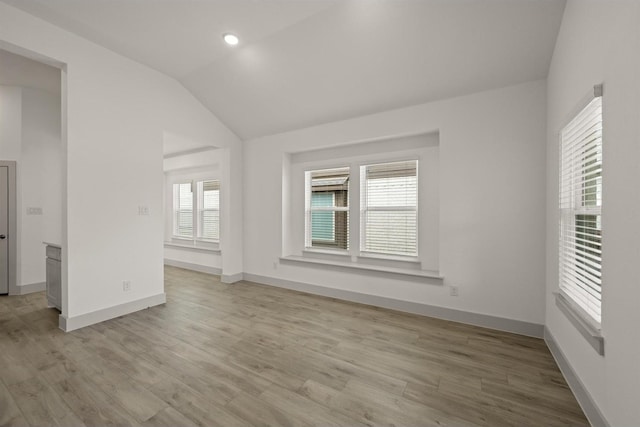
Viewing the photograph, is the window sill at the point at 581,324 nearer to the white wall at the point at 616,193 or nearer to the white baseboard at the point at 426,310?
the white wall at the point at 616,193

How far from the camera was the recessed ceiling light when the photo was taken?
10.5 feet

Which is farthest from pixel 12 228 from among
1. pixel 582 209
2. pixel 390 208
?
pixel 582 209

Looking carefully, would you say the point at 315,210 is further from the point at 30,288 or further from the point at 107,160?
the point at 30,288

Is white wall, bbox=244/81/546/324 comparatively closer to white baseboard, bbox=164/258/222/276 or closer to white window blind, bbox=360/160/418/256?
white window blind, bbox=360/160/418/256

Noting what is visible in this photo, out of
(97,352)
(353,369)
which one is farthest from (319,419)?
(97,352)

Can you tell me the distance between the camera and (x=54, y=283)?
3.59 meters

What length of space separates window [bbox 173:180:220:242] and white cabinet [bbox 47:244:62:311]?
274 centimetres

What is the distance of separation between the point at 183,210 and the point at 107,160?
3458 millimetres

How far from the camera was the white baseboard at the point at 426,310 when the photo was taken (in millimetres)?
2980

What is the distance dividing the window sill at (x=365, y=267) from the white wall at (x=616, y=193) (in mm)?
1596

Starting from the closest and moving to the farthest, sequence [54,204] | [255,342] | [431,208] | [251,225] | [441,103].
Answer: [255,342], [441,103], [431,208], [54,204], [251,225]

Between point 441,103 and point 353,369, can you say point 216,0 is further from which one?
point 353,369

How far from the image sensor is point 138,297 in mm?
3773

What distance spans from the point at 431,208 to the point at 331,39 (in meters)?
2.37
